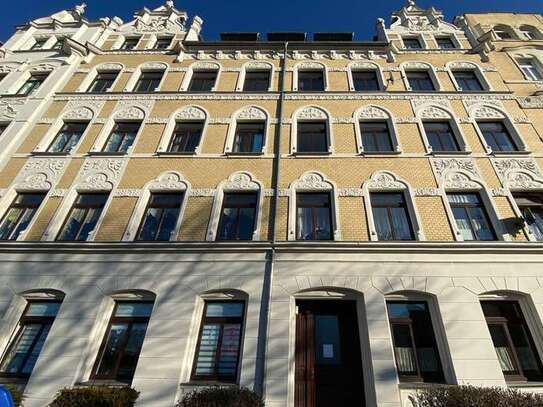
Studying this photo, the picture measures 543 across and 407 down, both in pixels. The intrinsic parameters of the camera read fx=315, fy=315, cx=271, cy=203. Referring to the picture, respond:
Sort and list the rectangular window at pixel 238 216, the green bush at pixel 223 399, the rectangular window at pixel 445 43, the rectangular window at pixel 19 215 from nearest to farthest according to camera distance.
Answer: the green bush at pixel 223 399
the rectangular window at pixel 238 216
the rectangular window at pixel 19 215
the rectangular window at pixel 445 43

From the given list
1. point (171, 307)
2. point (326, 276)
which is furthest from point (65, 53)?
point (326, 276)

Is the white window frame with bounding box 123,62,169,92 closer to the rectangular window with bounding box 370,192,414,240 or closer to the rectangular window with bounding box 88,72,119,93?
the rectangular window with bounding box 88,72,119,93

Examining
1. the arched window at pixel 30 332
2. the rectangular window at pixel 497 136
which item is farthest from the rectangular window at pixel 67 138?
the rectangular window at pixel 497 136

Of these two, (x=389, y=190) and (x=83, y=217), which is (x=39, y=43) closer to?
(x=83, y=217)

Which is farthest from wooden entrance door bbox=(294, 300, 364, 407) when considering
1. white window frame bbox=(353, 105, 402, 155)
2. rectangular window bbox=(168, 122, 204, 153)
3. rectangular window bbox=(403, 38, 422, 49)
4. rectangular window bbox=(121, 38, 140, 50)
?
rectangular window bbox=(121, 38, 140, 50)

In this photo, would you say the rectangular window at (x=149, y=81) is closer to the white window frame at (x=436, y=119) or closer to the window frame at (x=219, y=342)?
the window frame at (x=219, y=342)

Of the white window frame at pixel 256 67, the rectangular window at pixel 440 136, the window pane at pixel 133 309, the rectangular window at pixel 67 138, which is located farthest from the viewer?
the white window frame at pixel 256 67

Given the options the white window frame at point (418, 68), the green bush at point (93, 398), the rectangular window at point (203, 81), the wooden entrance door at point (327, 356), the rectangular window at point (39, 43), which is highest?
the rectangular window at point (39, 43)

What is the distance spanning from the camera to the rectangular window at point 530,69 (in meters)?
16.2

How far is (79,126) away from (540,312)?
18655mm

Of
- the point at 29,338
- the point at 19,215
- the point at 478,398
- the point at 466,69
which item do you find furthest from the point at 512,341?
the point at 19,215

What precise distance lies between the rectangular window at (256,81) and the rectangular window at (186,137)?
3.43m

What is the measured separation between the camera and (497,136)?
13477 millimetres

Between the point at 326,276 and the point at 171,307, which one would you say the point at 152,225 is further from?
the point at 326,276
